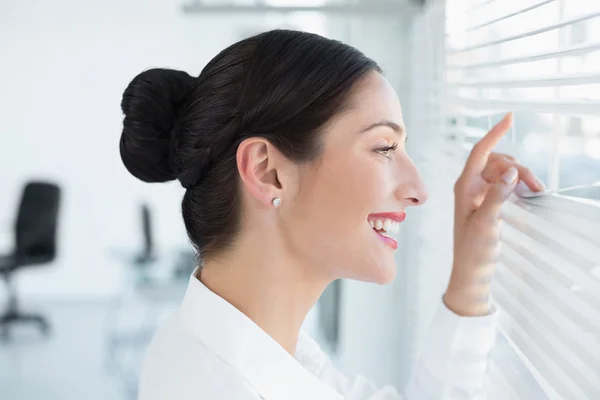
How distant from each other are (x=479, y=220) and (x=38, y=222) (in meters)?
1.55

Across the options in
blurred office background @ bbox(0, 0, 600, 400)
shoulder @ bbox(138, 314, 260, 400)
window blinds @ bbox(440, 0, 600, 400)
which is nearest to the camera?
window blinds @ bbox(440, 0, 600, 400)

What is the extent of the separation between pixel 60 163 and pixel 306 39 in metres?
1.37

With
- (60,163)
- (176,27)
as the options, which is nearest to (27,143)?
(60,163)

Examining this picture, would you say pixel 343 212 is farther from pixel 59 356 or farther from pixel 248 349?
pixel 59 356

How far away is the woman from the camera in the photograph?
2.90 ft

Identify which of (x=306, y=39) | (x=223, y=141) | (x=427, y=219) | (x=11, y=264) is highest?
(x=306, y=39)

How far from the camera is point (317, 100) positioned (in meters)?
0.88

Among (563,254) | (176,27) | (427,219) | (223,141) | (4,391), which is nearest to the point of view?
(563,254)

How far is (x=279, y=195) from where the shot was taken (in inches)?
35.5

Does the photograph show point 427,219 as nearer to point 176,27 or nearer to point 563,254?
point 563,254

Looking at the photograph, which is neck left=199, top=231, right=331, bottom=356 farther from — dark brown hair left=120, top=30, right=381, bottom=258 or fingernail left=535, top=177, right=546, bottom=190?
fingernail left=535, top=177, right=546, bottom=190

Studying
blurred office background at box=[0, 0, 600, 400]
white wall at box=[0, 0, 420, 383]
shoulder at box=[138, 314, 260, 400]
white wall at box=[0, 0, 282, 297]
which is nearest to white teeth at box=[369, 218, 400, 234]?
shoulder at box=[138, 314, 260, 400]

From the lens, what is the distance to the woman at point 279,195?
885mm

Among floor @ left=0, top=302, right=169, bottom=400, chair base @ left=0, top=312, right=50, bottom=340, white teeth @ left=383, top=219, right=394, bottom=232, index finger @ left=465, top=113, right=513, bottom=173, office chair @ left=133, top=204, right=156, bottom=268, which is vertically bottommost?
floor @ left=0, top=302, right=169, bottom=400
